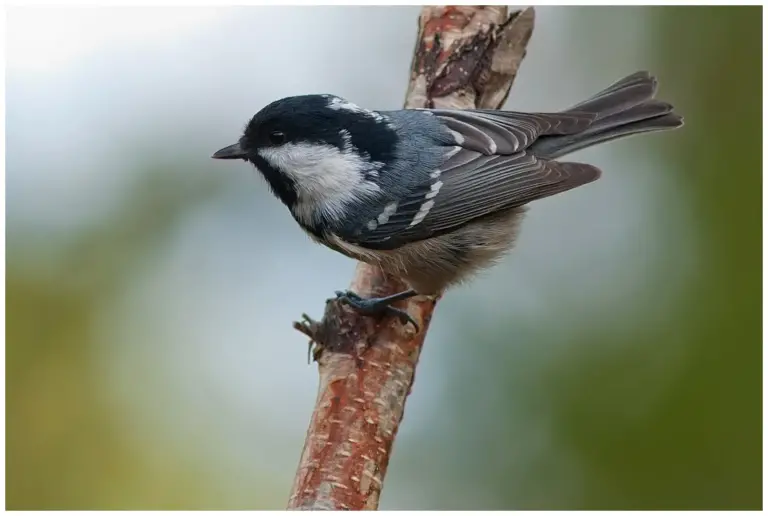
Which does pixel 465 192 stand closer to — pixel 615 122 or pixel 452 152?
pixel 452 152

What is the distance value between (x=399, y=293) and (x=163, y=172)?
1432mm

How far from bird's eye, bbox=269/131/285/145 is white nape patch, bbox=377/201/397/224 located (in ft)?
1.09

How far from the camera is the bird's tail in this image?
2414 mm

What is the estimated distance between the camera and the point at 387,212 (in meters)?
2.20

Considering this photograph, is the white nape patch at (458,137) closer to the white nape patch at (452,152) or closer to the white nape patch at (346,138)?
the white nape patch at (452,152)

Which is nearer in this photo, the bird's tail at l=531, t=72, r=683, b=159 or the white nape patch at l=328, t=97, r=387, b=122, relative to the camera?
the white nape patch at l=328, t=97, r=387, b=122

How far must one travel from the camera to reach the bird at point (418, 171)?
2105 millimetres

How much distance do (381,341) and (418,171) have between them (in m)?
0.48

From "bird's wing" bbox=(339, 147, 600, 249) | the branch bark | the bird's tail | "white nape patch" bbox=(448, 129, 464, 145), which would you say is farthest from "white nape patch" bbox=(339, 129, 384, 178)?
the bird's tail

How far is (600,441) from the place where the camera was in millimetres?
2920

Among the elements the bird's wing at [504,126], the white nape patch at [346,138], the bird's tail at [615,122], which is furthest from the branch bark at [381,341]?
the white nape patch at [346,138]

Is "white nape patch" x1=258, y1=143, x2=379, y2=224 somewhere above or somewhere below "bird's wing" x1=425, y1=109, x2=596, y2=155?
below

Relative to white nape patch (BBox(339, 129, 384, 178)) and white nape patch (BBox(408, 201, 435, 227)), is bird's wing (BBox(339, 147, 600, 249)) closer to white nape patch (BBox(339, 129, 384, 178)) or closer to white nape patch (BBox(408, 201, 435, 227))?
white nape patch (BBox(408, 201, 435, 227))

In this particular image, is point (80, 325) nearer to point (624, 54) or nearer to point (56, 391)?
point (56, 391)
